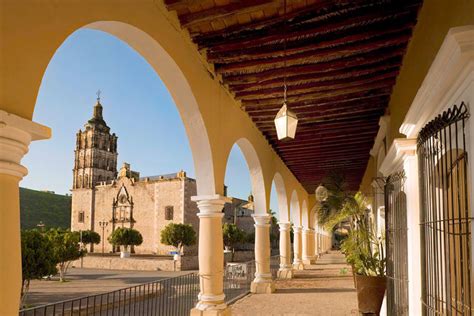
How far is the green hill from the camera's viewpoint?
56.0 meters

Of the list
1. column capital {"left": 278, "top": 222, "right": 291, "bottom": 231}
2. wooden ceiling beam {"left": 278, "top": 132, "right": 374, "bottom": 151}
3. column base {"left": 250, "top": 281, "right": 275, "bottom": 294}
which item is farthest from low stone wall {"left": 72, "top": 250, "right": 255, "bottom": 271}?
wooden ceiling beam {"left": 278, "top": 132, "right": 374, "bottom": 151}

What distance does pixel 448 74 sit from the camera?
237 centimetres

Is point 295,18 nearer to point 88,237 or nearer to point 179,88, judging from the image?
point 179,88

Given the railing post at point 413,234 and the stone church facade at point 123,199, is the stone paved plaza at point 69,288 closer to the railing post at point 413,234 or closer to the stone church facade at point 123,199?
the railing post at point 413,234

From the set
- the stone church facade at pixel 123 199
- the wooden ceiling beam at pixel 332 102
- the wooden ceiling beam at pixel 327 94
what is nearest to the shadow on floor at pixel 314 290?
the wooden ceiling beam at pixel 332 102

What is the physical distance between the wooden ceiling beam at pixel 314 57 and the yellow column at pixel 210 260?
1.84 meters

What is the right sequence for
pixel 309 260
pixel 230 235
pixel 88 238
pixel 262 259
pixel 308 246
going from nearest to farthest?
pixel 262 259 < pixel 309 260 < pixel 308 246 < pixel 230 235 < pixel 88 238

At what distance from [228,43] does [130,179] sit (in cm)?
3366

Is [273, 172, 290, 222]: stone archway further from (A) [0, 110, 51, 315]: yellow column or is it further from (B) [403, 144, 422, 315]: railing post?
(A) [0, 110, 51, 315]: yellow column

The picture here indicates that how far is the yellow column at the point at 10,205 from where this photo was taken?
2.25 meters

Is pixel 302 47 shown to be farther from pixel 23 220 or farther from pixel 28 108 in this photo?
pixel 23 220

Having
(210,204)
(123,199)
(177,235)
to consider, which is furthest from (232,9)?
(123,199)

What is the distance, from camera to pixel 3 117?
2248 mm

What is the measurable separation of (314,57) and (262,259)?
6385mm
